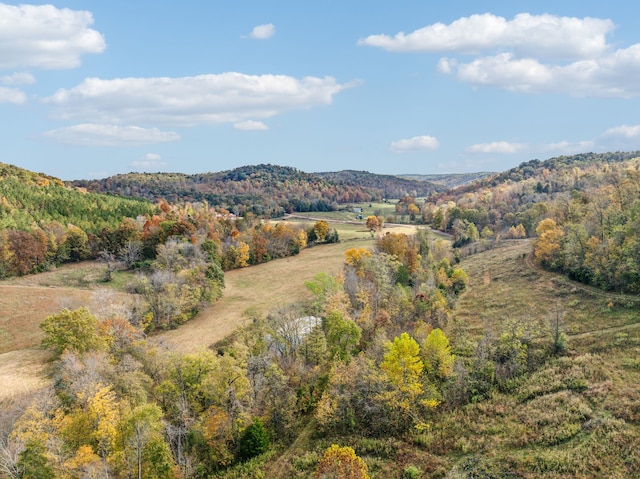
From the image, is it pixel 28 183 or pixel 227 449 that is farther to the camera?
pixel 28 183

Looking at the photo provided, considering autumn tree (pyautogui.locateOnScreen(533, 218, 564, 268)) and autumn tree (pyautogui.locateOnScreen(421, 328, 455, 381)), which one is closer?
autumn tree (pyautogui.locateOnScreen(421, 328, 455, 381))

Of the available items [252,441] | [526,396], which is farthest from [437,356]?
[252,441]

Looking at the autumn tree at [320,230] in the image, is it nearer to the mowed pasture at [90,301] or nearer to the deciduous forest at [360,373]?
the mowed pasture at [90,301]

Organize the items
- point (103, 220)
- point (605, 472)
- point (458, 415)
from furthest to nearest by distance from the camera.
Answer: point (103, 220)
point (458, 415)
point (605, 472)

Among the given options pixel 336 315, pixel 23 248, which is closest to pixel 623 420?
pixel 336 315

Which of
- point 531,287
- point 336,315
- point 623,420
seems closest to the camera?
point 623,420

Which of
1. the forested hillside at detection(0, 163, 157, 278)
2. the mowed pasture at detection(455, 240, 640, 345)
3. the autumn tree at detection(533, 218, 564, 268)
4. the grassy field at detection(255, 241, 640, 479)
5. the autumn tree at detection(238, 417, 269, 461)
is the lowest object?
the autumn tree at detection(238, 417, 269, 461)

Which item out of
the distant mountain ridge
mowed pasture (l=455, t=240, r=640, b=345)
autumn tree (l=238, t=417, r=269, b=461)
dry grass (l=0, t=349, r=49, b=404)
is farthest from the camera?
the distant mountain ridge

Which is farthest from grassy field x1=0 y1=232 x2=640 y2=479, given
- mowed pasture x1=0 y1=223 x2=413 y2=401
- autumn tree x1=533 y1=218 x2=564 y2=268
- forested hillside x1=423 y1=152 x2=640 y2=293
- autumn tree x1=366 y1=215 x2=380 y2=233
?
autumn tree x1=366 y1=215 x2=380 y2=233

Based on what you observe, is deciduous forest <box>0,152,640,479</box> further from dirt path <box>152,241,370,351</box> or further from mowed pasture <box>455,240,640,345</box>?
dirt path <box>152,241,370,351</box>

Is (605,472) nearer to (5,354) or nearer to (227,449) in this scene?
(227,449)

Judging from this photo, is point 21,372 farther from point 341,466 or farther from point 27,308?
point 341,466
